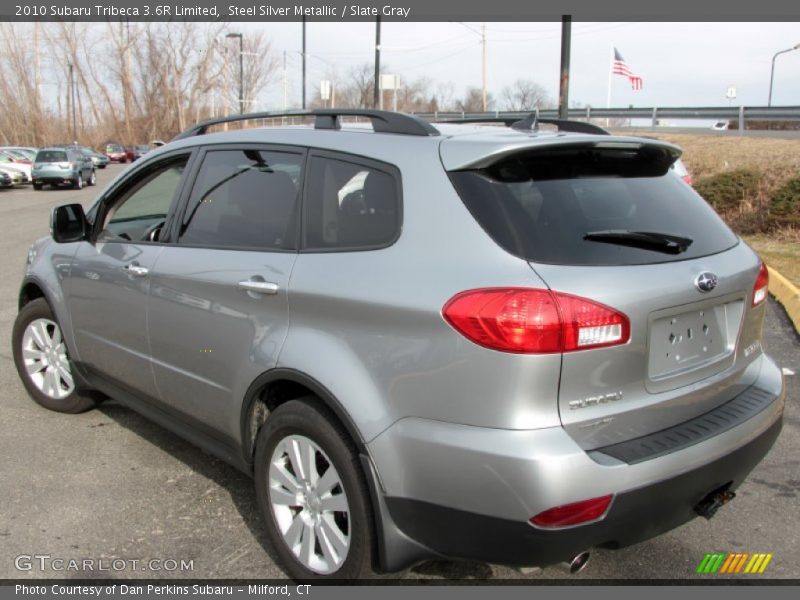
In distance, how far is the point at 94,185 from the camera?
113 feet

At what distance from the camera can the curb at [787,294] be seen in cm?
711

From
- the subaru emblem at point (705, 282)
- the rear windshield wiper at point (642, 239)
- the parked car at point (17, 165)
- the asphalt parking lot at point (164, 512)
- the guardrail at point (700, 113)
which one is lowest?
the asphalt parking lot at point (164, 512)

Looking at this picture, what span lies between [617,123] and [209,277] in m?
35.0

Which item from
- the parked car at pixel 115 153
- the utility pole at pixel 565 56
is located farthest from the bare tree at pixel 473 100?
the utility pole at pixel 565 56

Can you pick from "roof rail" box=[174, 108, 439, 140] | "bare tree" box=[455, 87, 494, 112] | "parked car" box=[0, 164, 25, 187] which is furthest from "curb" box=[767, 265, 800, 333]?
"bare tree" box=[455, 87, 494, 112]

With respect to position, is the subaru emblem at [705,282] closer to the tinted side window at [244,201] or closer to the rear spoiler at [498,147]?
the rear spoiler at [498,147]

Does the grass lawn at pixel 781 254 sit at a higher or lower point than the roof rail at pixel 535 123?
lower

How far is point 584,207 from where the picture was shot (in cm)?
259

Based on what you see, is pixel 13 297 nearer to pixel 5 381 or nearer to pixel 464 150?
pixel 5 381

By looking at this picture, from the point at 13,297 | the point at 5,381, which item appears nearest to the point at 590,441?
the point at 5,381

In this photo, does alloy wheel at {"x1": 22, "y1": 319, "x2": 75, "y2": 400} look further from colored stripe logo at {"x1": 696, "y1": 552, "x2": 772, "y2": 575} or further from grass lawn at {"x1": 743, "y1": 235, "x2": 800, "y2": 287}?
grass lawn at {"x1": 743, "y1": 235, "x2": 800, "y2": 287}

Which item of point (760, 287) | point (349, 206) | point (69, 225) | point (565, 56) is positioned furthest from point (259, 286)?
point (565, 56)

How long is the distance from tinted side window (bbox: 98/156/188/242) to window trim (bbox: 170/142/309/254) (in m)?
0.15

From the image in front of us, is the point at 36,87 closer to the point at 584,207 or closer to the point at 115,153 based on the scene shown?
the point at 115,153
